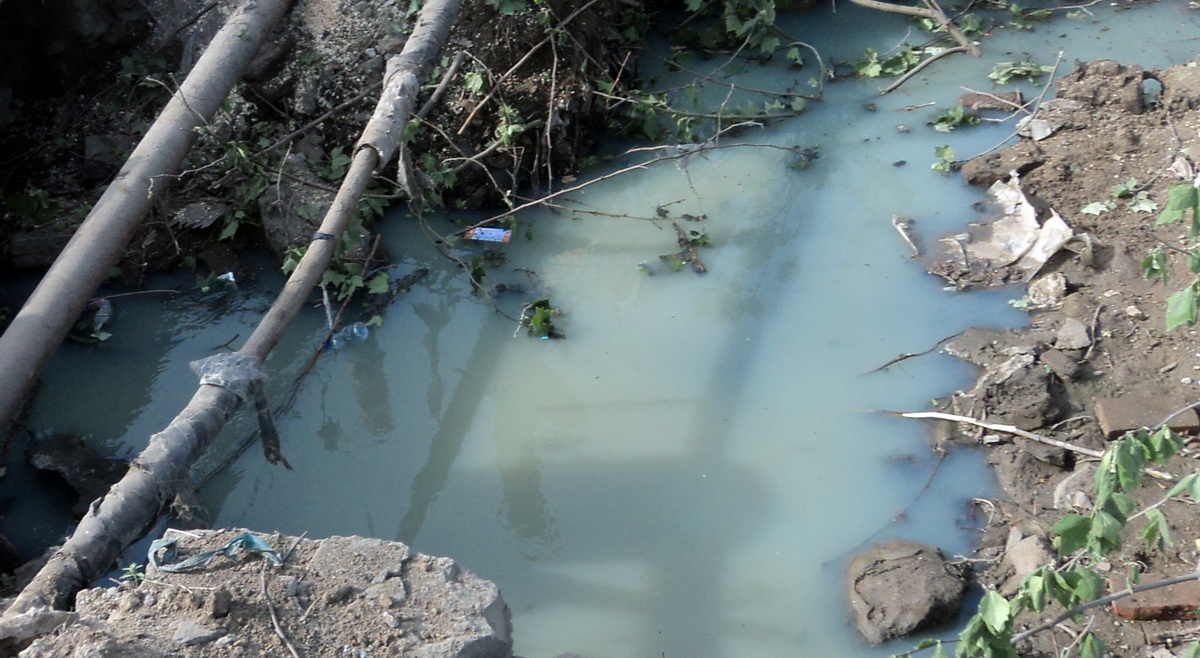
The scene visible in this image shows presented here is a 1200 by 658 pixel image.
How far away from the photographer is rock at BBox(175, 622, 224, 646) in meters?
2.25

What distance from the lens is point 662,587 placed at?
319 centimetres

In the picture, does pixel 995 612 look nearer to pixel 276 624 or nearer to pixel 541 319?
pixel 276 624

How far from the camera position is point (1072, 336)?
383cm

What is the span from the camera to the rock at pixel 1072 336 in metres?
3.80

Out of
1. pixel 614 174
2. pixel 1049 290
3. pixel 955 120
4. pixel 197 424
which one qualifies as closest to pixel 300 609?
pixel 197 424

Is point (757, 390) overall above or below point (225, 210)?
below

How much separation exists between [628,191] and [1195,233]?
10.0ft

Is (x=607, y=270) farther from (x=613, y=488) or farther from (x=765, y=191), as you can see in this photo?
(x=613, y=488)

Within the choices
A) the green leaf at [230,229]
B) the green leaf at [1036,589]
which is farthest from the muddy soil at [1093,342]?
the green leaf at [230,229]

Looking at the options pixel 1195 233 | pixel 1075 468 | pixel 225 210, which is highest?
pixel 1195 233

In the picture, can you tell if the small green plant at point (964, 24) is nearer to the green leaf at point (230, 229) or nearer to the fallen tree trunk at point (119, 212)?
A: the fallen tree trunk at point (119, 212)

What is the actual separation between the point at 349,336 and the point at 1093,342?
10.1ft

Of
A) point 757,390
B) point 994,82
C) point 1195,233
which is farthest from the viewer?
point 994,82

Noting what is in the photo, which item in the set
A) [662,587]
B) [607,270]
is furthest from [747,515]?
[607,270]
